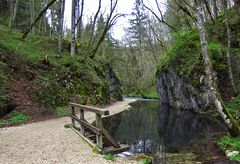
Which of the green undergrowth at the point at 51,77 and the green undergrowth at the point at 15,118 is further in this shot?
the green undergrowth at the point at 51,77

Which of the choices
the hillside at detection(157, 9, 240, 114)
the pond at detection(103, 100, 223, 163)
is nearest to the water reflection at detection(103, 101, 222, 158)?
the pond at detection(103, 100, 223, 163)

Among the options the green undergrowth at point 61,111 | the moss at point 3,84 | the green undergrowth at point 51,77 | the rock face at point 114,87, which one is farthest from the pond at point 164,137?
the rock face at point 114,87

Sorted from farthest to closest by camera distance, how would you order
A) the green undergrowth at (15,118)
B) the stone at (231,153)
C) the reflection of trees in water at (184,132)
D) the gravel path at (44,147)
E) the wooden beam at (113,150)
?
the green undergrowth at (15,118), the reflection of trees in water at (184,132), the wooden beam at (113,150), the stone at (231,153), the gravel path at (44,147)

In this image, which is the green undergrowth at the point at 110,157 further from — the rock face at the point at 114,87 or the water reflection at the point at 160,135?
the rock face at the point at 114,87

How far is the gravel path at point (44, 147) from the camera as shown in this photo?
6.86 meters

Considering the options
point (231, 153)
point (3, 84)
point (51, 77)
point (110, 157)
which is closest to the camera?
point (110, 157)

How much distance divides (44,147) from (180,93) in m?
17.2

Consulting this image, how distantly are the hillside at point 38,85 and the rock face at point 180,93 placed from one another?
7.50 meters

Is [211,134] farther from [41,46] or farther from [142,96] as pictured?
[142,96]

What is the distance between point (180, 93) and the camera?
2303 centimetres

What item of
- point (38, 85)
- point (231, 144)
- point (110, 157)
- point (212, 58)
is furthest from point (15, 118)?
point (212, 58)

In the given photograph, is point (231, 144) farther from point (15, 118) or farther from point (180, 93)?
point (180, 93)


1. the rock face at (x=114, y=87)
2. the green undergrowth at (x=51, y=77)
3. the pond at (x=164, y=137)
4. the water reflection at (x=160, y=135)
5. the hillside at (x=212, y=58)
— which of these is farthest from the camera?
the rock face at (x=114, y=87)

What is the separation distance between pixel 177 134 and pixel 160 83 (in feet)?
60.2
